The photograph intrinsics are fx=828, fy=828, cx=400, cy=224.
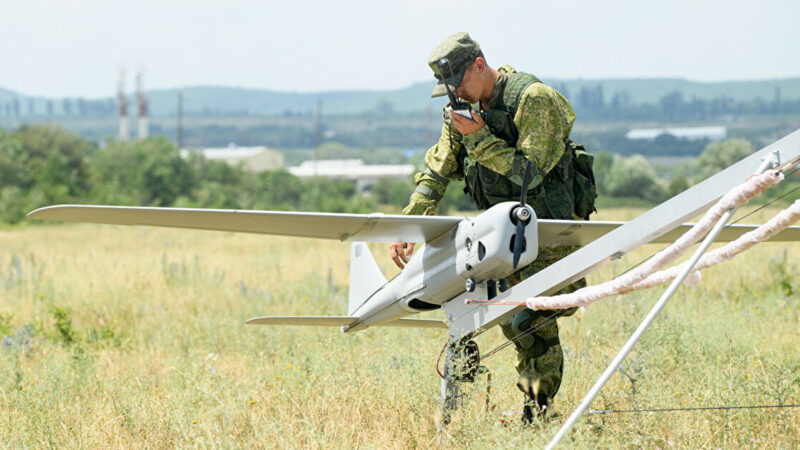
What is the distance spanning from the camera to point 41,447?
4.52 m

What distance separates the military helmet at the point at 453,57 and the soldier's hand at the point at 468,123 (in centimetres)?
18

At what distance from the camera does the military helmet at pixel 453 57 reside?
420 centimetres

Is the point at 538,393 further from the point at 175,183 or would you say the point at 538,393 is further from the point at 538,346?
the point at 175,183

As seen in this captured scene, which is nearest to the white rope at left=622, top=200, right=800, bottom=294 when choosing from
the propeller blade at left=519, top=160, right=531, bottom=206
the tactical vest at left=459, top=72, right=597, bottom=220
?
the propeller blade at left=519, top=160, right=531, bottom=206

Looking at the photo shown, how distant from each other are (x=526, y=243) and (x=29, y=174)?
208ft

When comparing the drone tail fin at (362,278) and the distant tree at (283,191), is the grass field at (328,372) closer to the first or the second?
the drone tail fin at (362,278)

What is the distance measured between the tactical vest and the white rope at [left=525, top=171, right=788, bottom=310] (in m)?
0.99

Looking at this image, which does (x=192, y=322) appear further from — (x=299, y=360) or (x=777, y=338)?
(x=777, y=338)

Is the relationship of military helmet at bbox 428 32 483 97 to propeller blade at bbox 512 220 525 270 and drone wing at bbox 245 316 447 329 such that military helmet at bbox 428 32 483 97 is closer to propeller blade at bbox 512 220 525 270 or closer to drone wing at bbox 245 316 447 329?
propeller blade at bbox 512 220 525 270

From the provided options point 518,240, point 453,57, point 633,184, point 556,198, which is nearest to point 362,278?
point 556,198

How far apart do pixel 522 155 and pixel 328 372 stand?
2100 millimetres

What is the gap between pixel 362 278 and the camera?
5.54 metres

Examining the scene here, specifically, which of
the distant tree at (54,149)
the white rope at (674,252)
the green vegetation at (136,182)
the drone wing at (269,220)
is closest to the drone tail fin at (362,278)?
the drone wing at (269,220)

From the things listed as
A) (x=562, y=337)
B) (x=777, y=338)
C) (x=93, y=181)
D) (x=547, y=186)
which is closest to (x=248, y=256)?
(x=562, y=337)
